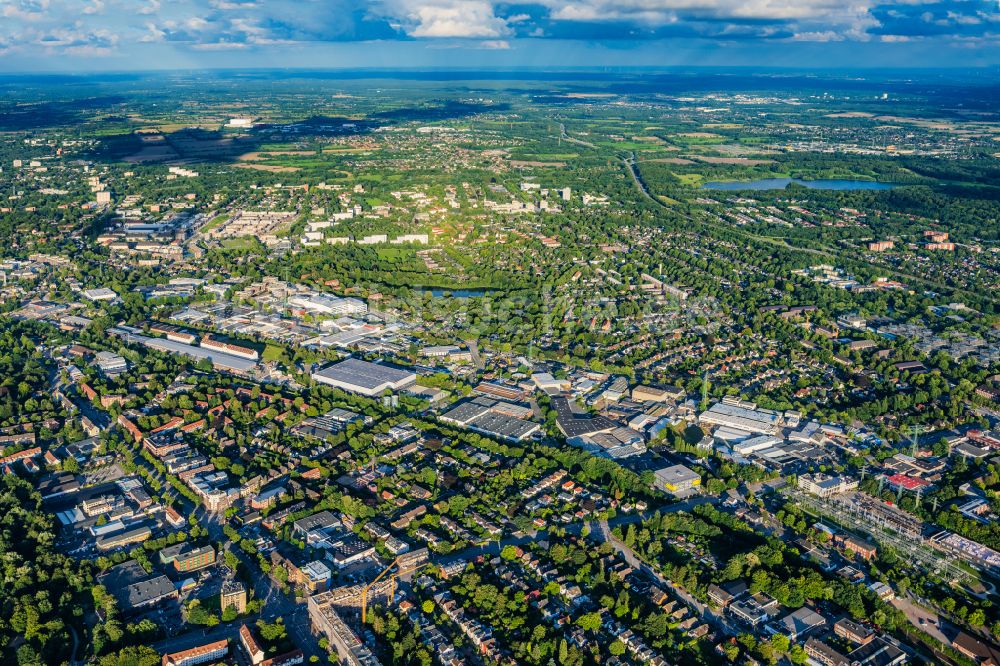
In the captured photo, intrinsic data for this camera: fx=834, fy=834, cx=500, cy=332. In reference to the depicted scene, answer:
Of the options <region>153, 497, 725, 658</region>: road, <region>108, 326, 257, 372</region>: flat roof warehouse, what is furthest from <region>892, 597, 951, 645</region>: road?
<region>108, 326, 257, 372</region>: flat roof warehouse

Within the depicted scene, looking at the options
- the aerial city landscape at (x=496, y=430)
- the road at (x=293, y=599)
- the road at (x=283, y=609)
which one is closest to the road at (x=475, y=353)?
the aerial city landscape at (x=496, y=430)

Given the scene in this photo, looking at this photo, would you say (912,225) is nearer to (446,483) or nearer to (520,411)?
(520,411)

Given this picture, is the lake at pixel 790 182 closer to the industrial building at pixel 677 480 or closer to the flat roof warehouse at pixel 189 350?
the flat roof warehouse at pixel 189 350

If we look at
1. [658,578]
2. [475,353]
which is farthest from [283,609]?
[475,353]

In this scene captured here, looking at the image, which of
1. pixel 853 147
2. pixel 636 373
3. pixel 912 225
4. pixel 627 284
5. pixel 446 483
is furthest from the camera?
pixel 853 147

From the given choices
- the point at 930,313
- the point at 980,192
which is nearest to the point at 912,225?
the point at 980,192

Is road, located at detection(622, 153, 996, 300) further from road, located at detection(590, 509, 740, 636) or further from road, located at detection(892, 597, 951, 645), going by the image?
road, located at detection(590, 509, 740, 636)
